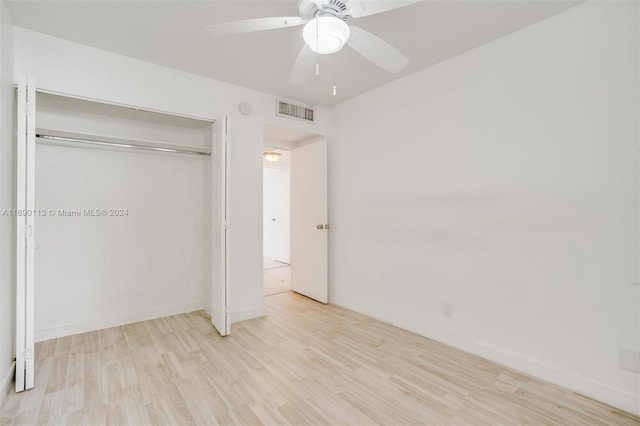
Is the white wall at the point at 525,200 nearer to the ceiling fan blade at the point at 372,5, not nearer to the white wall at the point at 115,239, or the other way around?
the ceiling fan blade at the point at 372,5

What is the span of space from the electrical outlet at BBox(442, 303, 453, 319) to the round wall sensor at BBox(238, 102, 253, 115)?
2809 millimetres

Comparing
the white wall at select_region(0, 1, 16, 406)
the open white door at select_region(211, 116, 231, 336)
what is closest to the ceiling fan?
the open white door at select_region(211, 116, 231, 336)

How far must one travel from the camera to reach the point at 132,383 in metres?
2.07

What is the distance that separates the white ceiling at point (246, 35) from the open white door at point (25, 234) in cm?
67

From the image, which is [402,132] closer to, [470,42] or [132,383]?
[470,42]

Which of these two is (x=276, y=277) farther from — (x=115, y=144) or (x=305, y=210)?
(x=115, y=144)

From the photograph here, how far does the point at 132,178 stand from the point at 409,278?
3.09 meters

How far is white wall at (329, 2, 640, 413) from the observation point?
187 cm

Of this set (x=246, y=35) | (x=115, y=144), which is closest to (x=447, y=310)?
(x=246, y=35)

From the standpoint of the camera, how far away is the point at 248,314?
3.33 metres

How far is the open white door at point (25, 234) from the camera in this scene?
190cm

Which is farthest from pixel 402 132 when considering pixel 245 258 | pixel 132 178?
pixel 132 178

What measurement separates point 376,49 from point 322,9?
397 millimetres

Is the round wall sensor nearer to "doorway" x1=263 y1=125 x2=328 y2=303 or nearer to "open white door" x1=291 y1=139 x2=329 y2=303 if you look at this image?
"doorway" x1=263 y1=125 x2=328 y2=303
